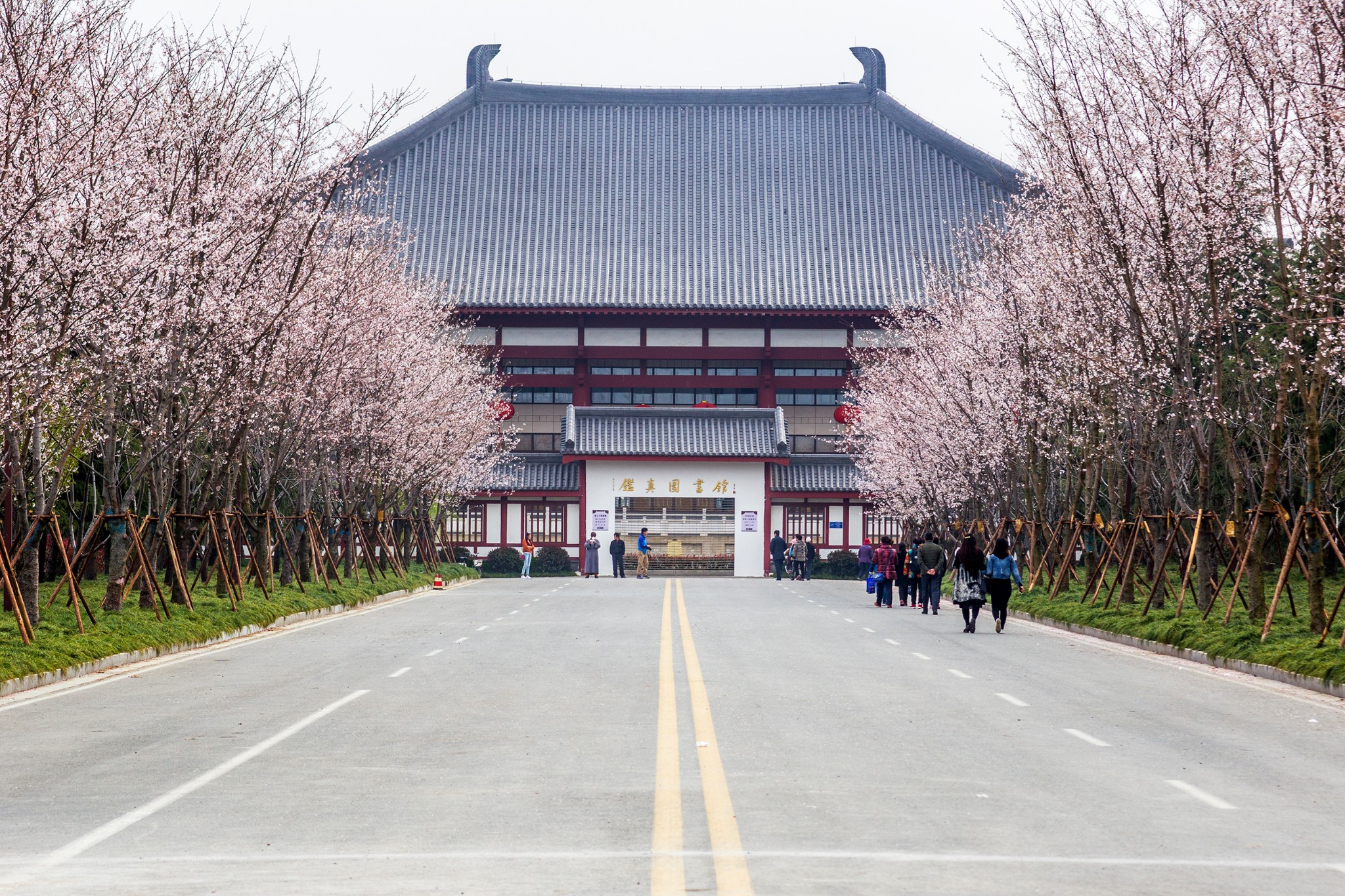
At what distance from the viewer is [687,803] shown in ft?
29.9

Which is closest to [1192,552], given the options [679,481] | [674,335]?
[679,481]

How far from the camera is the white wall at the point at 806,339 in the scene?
65.1m

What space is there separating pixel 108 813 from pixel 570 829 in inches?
106

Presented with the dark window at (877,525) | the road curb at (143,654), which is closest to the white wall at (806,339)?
the dark window at (877,525)

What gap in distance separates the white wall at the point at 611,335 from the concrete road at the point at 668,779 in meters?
45.6

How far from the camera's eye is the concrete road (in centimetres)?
730

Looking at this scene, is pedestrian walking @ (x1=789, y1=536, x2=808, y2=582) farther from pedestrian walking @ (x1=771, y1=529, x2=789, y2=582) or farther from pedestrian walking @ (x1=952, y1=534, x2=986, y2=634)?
pedestrian walking @ (x1=952, y1=534, x2=986, y2=634)

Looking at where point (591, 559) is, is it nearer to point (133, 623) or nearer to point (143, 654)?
point (133, 623)

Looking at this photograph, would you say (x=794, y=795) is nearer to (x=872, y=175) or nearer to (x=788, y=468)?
(x=788, y=468)

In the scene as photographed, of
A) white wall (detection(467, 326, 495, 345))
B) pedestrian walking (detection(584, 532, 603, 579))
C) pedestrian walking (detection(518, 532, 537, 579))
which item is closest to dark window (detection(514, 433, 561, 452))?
white wall (detection(467, 326, 495, 345))

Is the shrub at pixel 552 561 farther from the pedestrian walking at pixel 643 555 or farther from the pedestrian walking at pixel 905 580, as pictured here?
the pedestrian walking at pixel 905 580

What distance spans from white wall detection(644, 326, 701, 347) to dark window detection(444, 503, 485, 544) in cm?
986

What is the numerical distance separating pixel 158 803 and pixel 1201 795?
6263mm

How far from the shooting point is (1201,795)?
9656 millimetres
